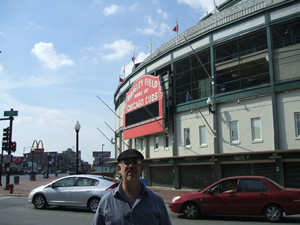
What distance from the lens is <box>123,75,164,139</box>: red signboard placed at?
86.4ft

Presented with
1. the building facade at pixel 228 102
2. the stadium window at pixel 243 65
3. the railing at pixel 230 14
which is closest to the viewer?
the building facade at pixel 228 102

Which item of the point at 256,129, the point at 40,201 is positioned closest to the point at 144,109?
the point at 256,129

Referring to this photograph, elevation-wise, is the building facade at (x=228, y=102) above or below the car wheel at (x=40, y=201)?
above

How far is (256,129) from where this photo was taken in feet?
66.6

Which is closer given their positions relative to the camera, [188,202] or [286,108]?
[188,202]

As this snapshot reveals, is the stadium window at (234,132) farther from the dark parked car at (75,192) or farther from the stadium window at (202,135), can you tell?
the dark parked car at (75,192)

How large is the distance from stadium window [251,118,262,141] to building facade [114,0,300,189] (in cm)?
6

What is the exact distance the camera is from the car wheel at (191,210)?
1150 cm

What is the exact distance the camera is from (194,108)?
24359 millimetres

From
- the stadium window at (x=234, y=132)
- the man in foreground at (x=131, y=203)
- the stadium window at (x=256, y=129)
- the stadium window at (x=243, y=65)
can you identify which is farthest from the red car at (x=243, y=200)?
the stadium window at (x=243, y=65)

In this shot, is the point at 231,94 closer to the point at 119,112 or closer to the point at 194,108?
the point at 194,108

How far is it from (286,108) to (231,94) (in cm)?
387

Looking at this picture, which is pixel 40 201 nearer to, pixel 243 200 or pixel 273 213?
pixel 243 200

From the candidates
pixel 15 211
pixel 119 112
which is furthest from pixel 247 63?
pixel 119 112
